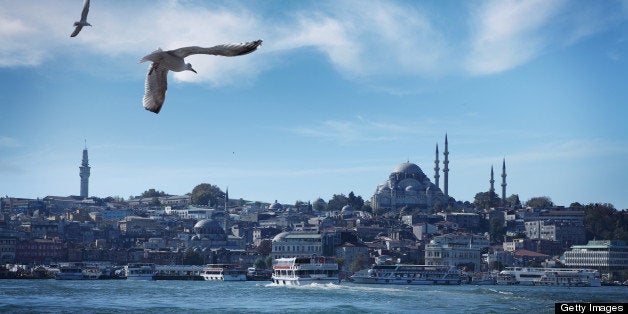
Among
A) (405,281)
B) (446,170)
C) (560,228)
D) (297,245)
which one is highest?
(446,170)

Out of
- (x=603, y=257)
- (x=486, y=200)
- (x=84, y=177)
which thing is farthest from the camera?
(x=84, y=177)

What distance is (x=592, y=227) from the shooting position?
8125 cm

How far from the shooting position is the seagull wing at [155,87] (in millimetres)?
6156

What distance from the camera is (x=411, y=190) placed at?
9569 cm

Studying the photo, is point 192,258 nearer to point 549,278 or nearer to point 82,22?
point 549,278

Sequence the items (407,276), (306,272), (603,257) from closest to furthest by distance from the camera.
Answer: (306,272), (407,276), (603,257)

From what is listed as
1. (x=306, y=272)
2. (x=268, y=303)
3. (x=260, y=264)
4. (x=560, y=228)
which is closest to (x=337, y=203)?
(x=560, y=228)

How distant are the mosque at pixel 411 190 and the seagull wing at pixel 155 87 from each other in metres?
87.7

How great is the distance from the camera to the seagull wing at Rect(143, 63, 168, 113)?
6.16m

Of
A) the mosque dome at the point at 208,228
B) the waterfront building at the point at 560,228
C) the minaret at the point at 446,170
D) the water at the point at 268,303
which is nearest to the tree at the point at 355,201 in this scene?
the minaret at the point at 446,170

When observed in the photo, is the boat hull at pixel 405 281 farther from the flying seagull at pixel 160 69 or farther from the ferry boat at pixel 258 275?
the flying seagull at pixel 160 69

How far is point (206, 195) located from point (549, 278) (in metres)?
62.1

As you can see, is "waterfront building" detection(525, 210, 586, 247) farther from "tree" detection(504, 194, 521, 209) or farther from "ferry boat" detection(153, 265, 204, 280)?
"ferry boat" detection(153, 265, 204, 280)

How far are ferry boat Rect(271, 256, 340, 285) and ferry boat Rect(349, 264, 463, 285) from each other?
27.0ft
